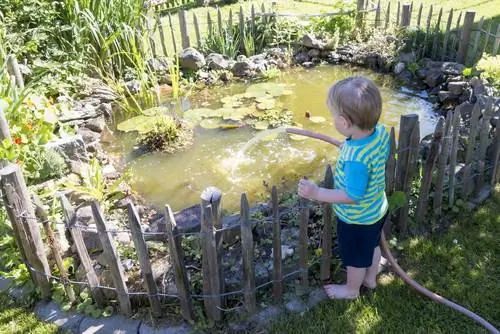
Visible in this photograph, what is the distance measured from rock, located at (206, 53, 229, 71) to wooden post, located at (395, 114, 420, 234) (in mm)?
4623

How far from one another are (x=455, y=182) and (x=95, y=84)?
4821 millimetres

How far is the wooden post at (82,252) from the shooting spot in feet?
8.27

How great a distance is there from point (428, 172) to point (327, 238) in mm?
949

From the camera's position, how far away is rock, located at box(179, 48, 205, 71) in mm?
7074

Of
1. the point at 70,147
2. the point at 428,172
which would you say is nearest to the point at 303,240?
the point at 428,172

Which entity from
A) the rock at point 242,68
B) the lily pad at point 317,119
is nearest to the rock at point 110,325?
the lily pad at point 317,119

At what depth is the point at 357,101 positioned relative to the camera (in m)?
2.07

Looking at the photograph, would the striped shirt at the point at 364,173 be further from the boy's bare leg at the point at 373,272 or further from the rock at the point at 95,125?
the rock at the point at 95,125

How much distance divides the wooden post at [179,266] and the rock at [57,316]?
69 cm

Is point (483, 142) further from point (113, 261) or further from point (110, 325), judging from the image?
point (110, 325)

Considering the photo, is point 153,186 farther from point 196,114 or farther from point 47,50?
point 47,50

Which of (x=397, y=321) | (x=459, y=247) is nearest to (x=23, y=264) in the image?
(x=397, y=321)

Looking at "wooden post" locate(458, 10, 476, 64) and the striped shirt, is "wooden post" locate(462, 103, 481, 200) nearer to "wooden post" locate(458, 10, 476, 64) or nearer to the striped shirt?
the striped shirt

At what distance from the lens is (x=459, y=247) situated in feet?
10.3
